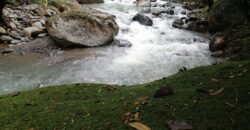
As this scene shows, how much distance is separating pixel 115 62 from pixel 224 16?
6.13 metres

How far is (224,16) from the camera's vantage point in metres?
13.8

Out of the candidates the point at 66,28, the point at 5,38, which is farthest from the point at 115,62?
the point at 5,38

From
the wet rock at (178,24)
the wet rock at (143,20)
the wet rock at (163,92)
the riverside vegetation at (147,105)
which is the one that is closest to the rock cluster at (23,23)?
the wet rock at (143,20)

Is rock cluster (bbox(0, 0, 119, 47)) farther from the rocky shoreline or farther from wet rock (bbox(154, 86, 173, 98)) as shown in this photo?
wet rock (bbox(154, 86, 173, 98))

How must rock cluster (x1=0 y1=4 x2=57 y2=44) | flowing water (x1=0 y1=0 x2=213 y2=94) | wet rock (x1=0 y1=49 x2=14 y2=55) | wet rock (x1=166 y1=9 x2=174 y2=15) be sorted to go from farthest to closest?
wet rock (x1=166 y1=9 x2=174 y2=15) → rock cluster (x1=0 y1=4 x2=57 y2=44) → wet rock (x1=0 y1=49 x2=14 y2=55) → flowing water (x1=0 y1=0 x2=213 y2=94)

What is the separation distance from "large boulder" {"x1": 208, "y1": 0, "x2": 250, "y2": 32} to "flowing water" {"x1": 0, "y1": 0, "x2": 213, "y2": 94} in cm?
94

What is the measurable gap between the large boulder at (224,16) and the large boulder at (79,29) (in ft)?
16.3

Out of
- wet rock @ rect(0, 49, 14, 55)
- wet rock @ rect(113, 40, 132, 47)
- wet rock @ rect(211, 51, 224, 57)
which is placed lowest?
wet rock @ rect(211, 51, 224, 57)

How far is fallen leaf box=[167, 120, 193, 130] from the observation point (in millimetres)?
3258

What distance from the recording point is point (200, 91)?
4059 mm

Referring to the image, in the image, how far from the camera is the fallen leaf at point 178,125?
3.26 meters

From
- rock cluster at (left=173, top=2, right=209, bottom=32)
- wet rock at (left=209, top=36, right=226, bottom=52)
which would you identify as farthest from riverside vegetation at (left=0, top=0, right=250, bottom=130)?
rock cluster at (left=173, top=2, right=209, bottom=32)

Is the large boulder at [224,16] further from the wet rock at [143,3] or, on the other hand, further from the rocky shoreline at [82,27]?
the wet rock at [143,3]

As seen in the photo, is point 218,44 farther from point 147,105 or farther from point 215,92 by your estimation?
point 147,105
